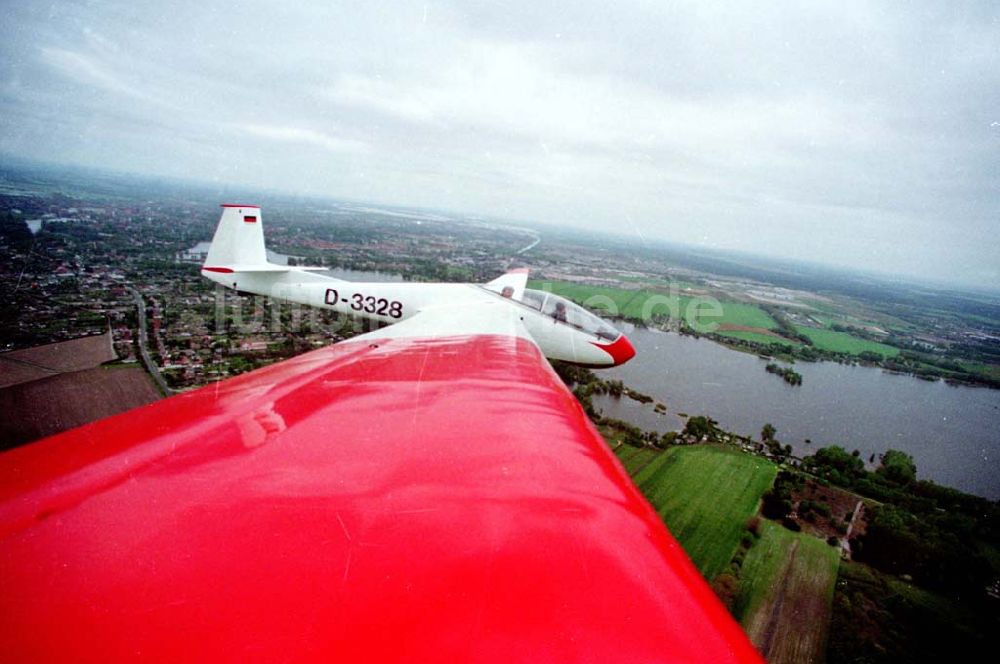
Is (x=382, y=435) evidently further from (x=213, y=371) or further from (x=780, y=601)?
(x=780, y=601)

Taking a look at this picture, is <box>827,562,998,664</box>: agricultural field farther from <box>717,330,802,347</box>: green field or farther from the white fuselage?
<box>717,330,802,347</box>: green field

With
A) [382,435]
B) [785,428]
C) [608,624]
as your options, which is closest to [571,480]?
[608,624]

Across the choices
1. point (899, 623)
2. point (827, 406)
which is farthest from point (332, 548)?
point (827, 406)

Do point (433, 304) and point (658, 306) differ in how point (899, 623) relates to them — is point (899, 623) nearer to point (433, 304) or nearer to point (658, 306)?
point (433, 304)

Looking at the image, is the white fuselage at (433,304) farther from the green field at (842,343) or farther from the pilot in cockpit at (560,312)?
the green field at (842,343)

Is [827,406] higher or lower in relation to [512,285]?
lower

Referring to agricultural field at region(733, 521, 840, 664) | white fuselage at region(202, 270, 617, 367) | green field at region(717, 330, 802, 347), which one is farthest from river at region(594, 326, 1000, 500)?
white fuselage at region(202, 270, 617, 367)
